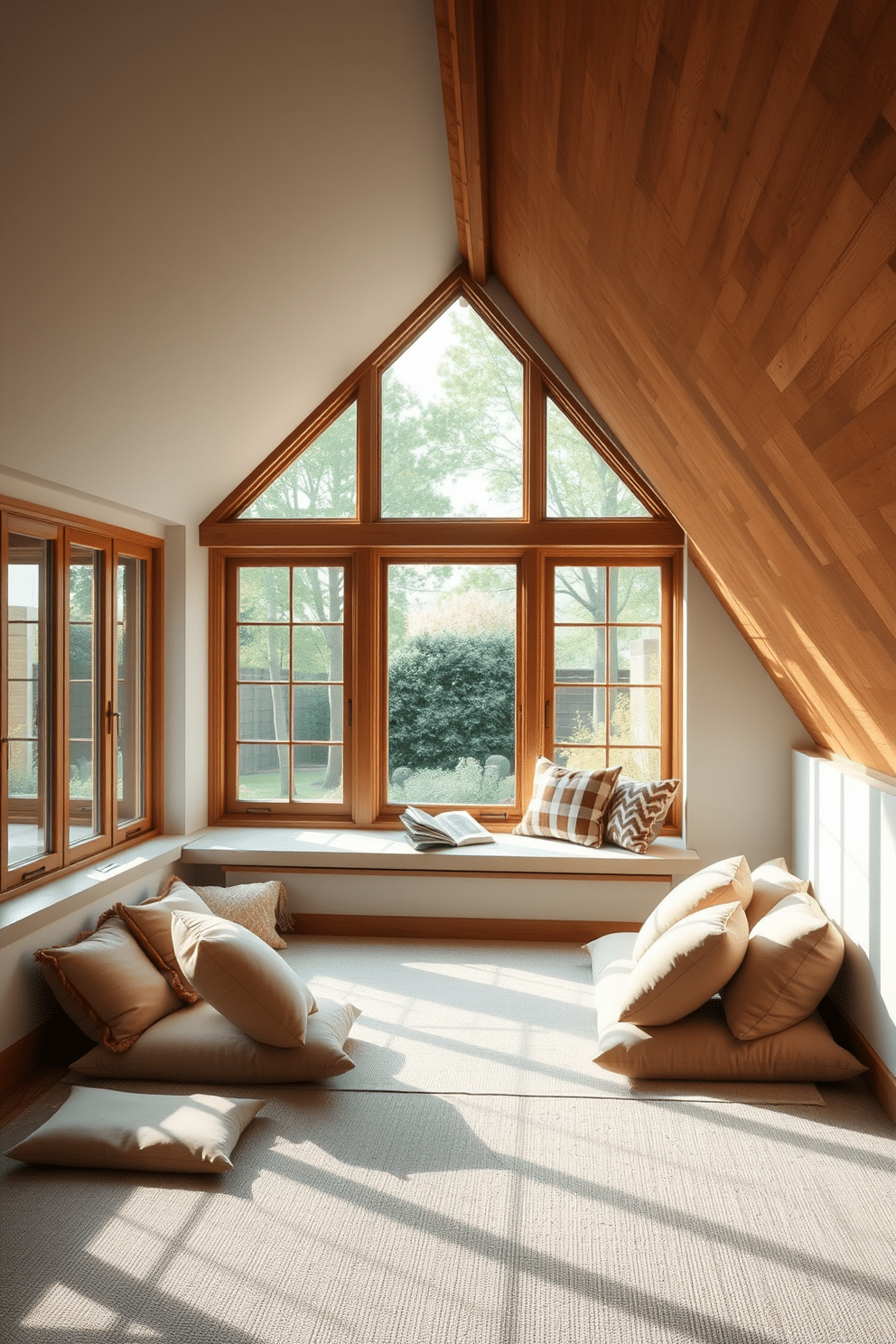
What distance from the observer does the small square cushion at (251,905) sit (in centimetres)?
446

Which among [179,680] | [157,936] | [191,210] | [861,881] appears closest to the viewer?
[191,210]

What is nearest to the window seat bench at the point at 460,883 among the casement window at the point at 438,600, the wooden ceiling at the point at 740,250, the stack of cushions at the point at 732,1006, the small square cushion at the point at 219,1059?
the casement window at the point at 438,600

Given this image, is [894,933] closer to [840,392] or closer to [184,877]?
[840,392]

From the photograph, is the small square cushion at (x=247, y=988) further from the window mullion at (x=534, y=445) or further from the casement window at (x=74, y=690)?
the window mullion at (x=534, y=445)

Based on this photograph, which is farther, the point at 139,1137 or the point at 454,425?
the point at 454,425

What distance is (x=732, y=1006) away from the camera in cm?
338

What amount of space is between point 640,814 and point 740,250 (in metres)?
3.54

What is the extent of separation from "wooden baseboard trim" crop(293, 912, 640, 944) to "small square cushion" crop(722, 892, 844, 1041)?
5.13 feet

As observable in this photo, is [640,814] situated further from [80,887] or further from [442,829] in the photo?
[80,887]

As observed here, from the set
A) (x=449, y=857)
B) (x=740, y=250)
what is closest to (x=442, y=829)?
(x=449, y=857)

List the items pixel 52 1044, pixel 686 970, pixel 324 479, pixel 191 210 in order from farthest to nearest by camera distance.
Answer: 1. pixel 324 479
2. pixel 52 1044
3. pixel 686 970
4. pixel 191 210

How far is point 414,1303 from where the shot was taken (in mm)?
2197

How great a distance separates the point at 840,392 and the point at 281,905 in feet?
12.8

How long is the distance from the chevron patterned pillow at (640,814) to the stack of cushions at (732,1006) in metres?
1.51
